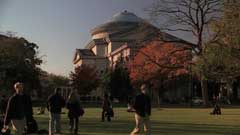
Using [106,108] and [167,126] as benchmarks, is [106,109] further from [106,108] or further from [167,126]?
[167,126]

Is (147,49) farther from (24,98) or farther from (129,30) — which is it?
(24,98)

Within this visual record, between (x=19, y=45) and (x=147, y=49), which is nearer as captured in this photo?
(x=19, y=45)

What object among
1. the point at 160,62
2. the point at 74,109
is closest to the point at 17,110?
the point at 74,109

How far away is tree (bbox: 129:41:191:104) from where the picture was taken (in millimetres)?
74688

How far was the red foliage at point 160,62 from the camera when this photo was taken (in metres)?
74.5

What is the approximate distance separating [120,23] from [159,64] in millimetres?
81469

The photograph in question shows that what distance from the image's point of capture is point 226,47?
168 feet

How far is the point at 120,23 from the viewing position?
511 feet

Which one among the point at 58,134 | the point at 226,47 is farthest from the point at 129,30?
the point at 58,134

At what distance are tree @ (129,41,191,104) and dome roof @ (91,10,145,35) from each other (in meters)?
54.3

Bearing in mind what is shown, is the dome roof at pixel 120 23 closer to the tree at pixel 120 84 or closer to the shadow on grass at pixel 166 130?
the tree at pixel 120 84

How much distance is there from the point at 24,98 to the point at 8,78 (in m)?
37.5

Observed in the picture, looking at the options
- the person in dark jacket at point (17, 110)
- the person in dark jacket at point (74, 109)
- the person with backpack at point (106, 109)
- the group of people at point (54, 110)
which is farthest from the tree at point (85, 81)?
the person in dark jacket at point (17, 110)

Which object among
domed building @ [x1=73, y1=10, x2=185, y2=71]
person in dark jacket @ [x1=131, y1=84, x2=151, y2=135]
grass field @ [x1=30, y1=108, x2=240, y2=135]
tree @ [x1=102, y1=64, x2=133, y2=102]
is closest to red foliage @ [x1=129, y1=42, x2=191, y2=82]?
tree @ [x1=102, y1=64, x2=133, y2=102]
